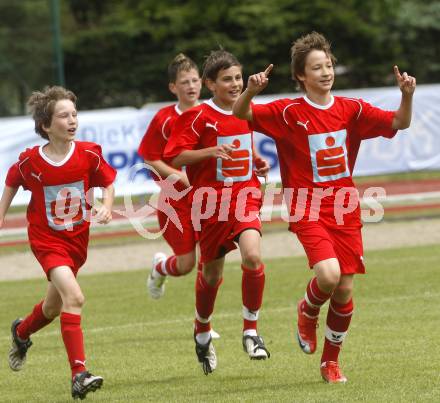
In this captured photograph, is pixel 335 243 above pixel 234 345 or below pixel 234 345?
above

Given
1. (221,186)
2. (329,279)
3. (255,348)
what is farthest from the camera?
(221,186)

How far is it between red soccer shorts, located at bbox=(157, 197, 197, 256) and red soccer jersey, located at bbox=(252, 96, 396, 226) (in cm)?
211

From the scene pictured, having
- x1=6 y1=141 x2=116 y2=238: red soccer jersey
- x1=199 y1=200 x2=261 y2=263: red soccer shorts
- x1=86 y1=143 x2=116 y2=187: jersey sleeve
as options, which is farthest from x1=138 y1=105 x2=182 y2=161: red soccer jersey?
x1=6 y1=141 x2=116 y2=238: red soccer jersey

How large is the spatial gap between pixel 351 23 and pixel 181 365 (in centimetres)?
2266

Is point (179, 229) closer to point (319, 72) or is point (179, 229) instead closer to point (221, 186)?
point (221, 186)

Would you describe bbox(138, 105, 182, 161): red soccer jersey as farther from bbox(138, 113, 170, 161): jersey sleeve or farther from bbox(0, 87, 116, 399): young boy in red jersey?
bbox(0, 87, 116, 399): young boy in red jersey

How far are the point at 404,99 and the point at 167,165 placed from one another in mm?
2628

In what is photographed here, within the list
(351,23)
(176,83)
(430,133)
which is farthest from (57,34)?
(176,83)

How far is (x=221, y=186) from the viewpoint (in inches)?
310

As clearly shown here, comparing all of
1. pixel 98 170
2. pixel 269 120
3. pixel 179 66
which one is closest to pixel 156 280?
pixel 179 66

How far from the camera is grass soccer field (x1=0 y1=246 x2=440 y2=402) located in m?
6.75

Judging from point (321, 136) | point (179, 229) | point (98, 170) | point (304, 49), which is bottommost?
point (179, 229)

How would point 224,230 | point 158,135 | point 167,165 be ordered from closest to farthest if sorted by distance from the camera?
point 224,230 → point 167,165 → point 158,135

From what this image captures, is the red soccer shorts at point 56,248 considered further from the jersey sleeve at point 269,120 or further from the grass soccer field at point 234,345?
the jersey sleeve at point 269,120
